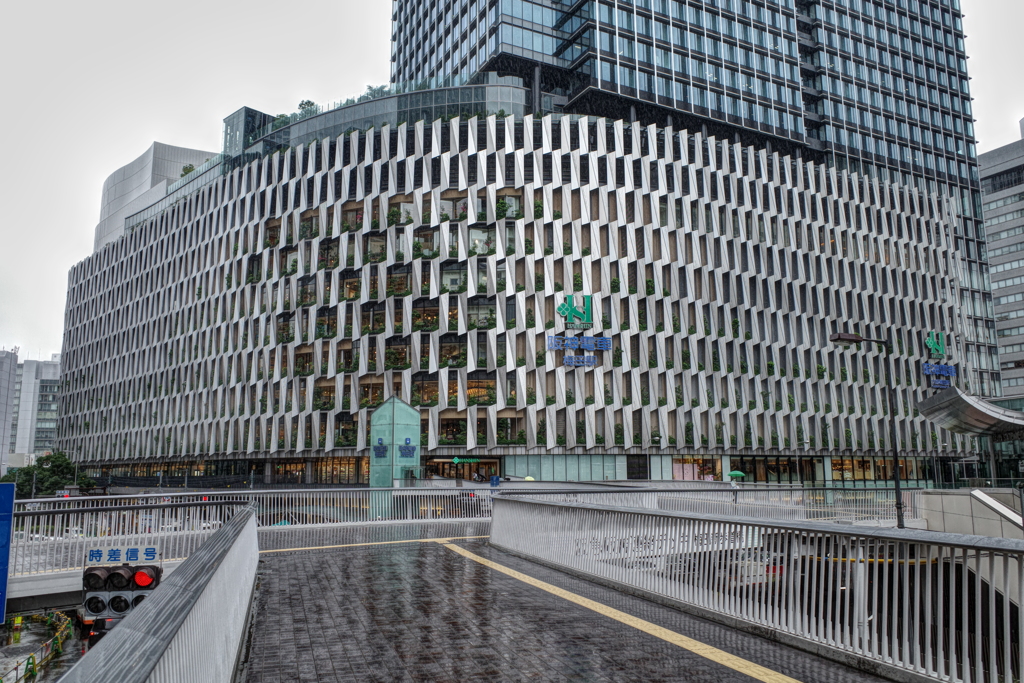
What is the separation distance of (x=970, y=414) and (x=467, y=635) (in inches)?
1589

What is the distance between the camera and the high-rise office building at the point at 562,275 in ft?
191

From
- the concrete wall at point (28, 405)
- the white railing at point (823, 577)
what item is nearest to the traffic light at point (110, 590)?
the white railing at point (823, 577)

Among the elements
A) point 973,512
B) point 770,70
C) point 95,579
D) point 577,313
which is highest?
point 770,70

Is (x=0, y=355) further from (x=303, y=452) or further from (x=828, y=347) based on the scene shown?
(x=828, y=347)

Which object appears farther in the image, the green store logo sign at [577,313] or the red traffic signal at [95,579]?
the green store logo sign at [577,313]

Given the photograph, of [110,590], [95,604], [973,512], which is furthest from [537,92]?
[95,604]

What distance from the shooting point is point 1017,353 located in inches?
4203

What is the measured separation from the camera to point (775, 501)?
2297 cm

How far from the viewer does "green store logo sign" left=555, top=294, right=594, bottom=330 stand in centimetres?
5772

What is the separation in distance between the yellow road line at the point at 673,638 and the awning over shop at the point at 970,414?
111 ft

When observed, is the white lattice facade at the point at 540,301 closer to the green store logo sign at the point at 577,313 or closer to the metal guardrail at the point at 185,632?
the green store logo sign at the point at 577,313

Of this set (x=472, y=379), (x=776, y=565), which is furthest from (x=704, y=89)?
(x=776, y=565)

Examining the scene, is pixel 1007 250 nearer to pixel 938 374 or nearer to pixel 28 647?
pixel 938 374

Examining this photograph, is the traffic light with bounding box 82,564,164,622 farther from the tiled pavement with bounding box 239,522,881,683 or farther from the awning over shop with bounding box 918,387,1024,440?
the awning over shop with bounding box 918,387,1024,440
